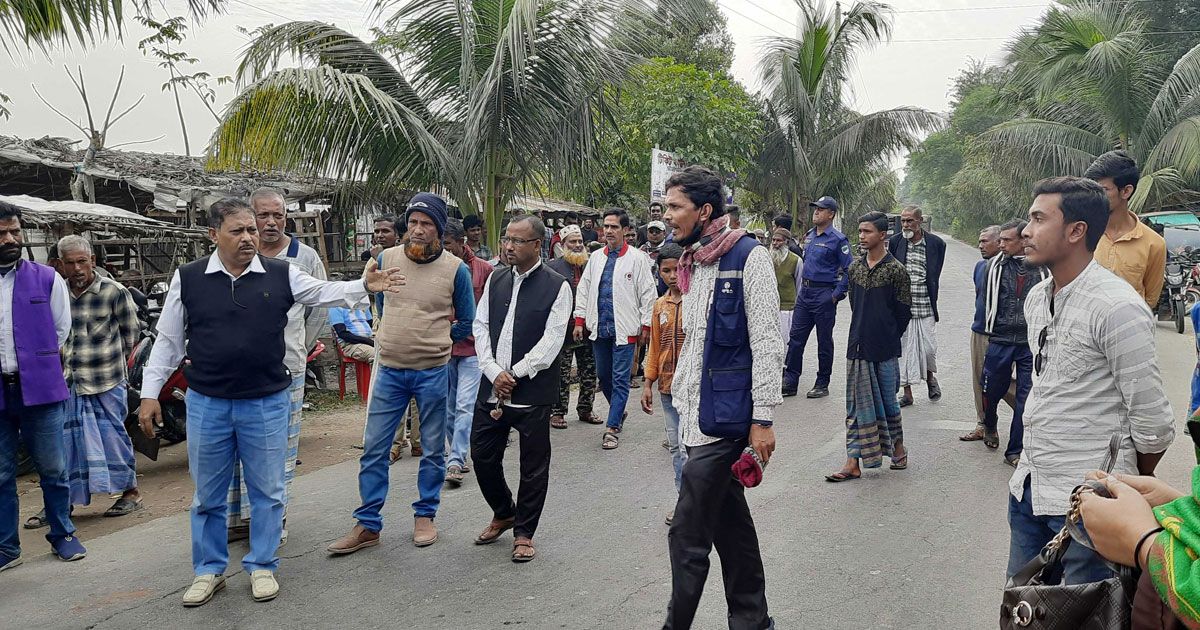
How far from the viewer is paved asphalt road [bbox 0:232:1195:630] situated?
4211 millimetres

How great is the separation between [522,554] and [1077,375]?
2.99 metres

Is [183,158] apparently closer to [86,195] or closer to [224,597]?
[86,195]

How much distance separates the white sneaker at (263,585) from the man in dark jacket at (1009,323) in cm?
506

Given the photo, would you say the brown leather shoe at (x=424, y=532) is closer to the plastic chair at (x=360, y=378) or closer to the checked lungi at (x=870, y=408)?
the plastic chair at (x=360, y=378)

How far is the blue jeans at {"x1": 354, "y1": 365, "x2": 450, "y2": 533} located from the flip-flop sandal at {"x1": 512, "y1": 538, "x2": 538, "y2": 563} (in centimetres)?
62

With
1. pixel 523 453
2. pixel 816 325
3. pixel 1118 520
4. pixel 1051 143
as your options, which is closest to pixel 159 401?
pixel 523 453

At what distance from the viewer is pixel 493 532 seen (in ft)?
17.1

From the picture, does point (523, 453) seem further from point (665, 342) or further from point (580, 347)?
point (580, 347)

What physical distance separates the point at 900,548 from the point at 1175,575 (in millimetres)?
3579

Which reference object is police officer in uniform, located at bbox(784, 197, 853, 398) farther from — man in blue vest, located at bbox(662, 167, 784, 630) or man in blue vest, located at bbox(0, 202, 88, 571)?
man in blue vest, located at bbox(0, 202, 88, 571)

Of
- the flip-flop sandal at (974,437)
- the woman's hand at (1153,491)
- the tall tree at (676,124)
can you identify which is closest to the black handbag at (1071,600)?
the woman's hand at (1153,491)

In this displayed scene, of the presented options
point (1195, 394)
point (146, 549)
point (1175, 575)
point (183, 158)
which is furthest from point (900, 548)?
point (183, 158)

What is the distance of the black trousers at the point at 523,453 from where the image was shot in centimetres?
502

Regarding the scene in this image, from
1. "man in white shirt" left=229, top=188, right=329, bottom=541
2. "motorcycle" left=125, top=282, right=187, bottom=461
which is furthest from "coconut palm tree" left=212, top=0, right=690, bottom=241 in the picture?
"man in white shirt" left=229, top=188, right=329, bottom=541
